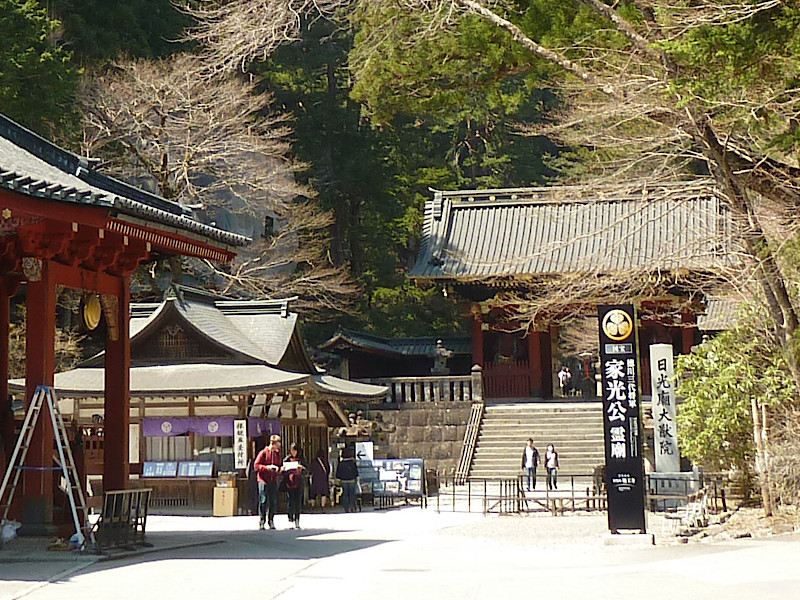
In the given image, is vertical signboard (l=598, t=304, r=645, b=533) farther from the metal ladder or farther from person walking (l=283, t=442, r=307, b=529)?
the metal ladder

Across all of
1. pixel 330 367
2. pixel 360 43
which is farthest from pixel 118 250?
pixel 330 367

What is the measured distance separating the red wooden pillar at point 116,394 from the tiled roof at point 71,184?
4.31ft

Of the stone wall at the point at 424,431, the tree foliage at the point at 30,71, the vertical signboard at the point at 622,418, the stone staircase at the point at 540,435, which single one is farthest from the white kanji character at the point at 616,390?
the tree foliage at the point at 30,71

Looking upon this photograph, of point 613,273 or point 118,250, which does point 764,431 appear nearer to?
point 613,273

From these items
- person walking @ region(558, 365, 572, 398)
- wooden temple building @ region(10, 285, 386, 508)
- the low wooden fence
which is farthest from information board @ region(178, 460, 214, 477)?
person walking @ region(558, 365, 572, 398)

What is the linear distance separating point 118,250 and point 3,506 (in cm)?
330

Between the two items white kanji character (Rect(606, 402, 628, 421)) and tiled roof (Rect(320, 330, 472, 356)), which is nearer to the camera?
white kanji character (Rect(606, 402, 628, 421))

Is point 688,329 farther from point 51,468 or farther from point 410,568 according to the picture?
point 51,468

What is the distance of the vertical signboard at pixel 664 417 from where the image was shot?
19.7 m

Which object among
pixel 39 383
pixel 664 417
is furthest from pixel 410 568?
pixel 664 417

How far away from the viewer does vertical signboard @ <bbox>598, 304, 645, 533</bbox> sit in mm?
13891

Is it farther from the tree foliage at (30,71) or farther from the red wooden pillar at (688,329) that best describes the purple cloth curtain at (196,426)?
the red wooden pillar at (688,329)

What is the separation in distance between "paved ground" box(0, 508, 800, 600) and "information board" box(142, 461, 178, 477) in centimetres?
625

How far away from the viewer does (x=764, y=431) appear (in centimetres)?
1591
